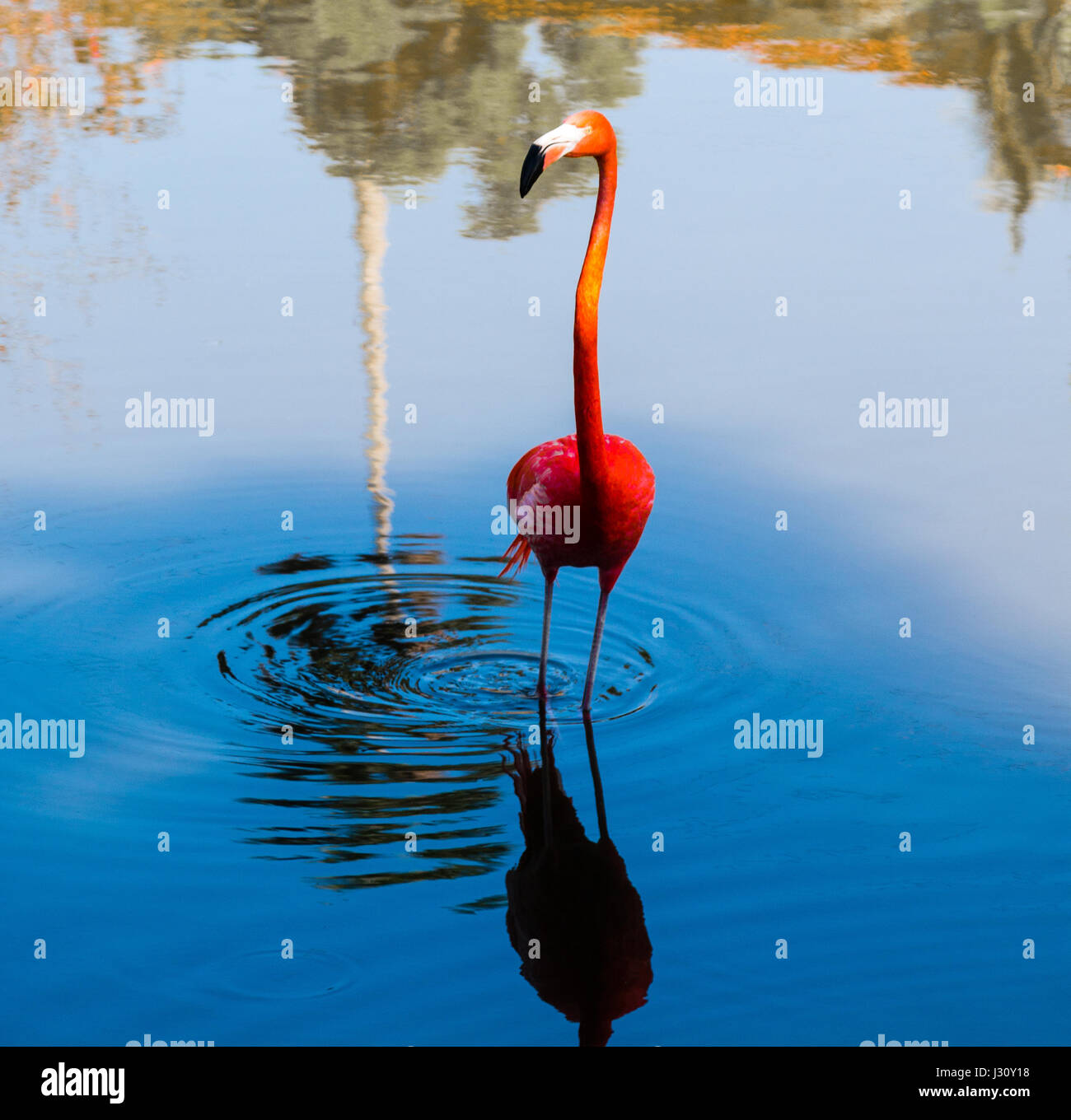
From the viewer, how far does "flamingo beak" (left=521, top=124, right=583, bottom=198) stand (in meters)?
5.79

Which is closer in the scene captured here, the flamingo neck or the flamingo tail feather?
the flamingo neck

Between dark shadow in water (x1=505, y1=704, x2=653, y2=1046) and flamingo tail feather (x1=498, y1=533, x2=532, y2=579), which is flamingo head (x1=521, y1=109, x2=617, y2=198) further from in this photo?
dark shadow in water (x1=505, y1=704, x2=653, y2=1046)

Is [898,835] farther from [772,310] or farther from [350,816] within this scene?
[772,310]

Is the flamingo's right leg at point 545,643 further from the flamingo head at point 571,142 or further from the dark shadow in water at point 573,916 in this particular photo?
the flamingo head at point 571,142

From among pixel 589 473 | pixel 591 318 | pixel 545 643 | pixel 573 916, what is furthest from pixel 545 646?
pixel 573 916

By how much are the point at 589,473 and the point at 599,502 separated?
0.16m

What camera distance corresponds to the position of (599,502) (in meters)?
6.76

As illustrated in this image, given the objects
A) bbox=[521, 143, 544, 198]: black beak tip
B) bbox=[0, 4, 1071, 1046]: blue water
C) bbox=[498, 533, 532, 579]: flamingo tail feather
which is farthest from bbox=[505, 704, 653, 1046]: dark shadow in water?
bbox=[521, 143, 544, 198]: black beak tip

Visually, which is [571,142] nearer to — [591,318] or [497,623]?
[591,318]

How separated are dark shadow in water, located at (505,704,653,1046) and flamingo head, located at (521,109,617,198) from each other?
254 cm

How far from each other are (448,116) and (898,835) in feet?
42.8

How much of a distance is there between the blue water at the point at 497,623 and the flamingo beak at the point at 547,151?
8.31 feet

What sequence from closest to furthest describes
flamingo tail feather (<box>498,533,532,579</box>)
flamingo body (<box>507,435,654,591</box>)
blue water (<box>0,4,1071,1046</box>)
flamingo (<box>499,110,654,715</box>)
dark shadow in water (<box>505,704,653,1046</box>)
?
dark shadow in water (<box>505,704,653,1046</box>)
blue water (<box>0,4,1071,1046</box>)
flamingo (<box>499,110,654,715</box>)
flamingo body (<box>507,435,654,591</box>)
flamingo tail feather (<box>498,533,532,579</box>)

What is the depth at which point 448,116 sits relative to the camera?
17500 mm
